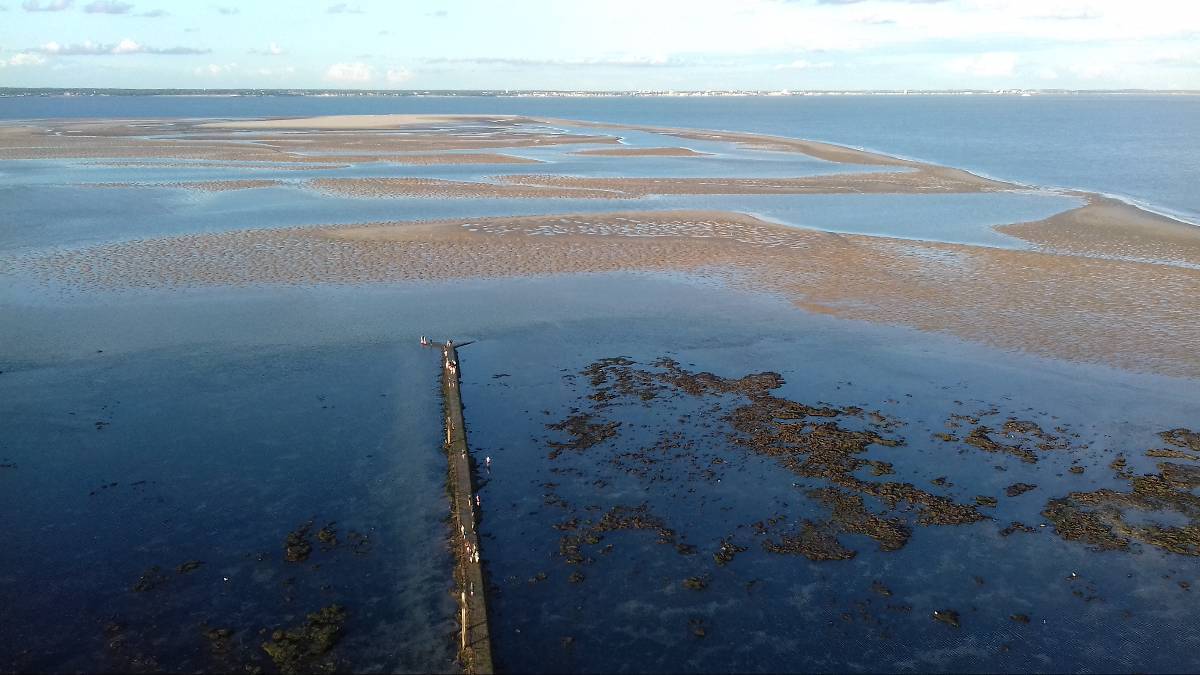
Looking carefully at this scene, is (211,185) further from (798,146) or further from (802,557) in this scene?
(798,146)

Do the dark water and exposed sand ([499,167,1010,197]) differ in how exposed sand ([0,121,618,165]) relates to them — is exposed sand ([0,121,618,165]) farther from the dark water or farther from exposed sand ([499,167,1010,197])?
the dark water

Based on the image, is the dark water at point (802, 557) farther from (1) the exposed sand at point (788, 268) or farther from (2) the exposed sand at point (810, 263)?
(2) the exposed sand at point (810, 263)

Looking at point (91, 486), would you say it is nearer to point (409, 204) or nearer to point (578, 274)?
point (578, 274)

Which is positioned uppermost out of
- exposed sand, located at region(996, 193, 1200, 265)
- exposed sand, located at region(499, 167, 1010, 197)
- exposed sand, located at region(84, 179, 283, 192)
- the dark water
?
exposed sand, located at region(84, 179, 283, 192)

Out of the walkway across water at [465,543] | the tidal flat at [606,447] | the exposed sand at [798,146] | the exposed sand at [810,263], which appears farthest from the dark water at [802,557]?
the exposed sand at [798,146]

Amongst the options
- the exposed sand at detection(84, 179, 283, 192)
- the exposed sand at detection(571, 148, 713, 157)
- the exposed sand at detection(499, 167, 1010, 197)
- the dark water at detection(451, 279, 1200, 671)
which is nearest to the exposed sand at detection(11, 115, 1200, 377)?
the exposed sand at detection(84, 179, 283, 192)

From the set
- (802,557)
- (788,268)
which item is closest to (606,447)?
(802,557)
